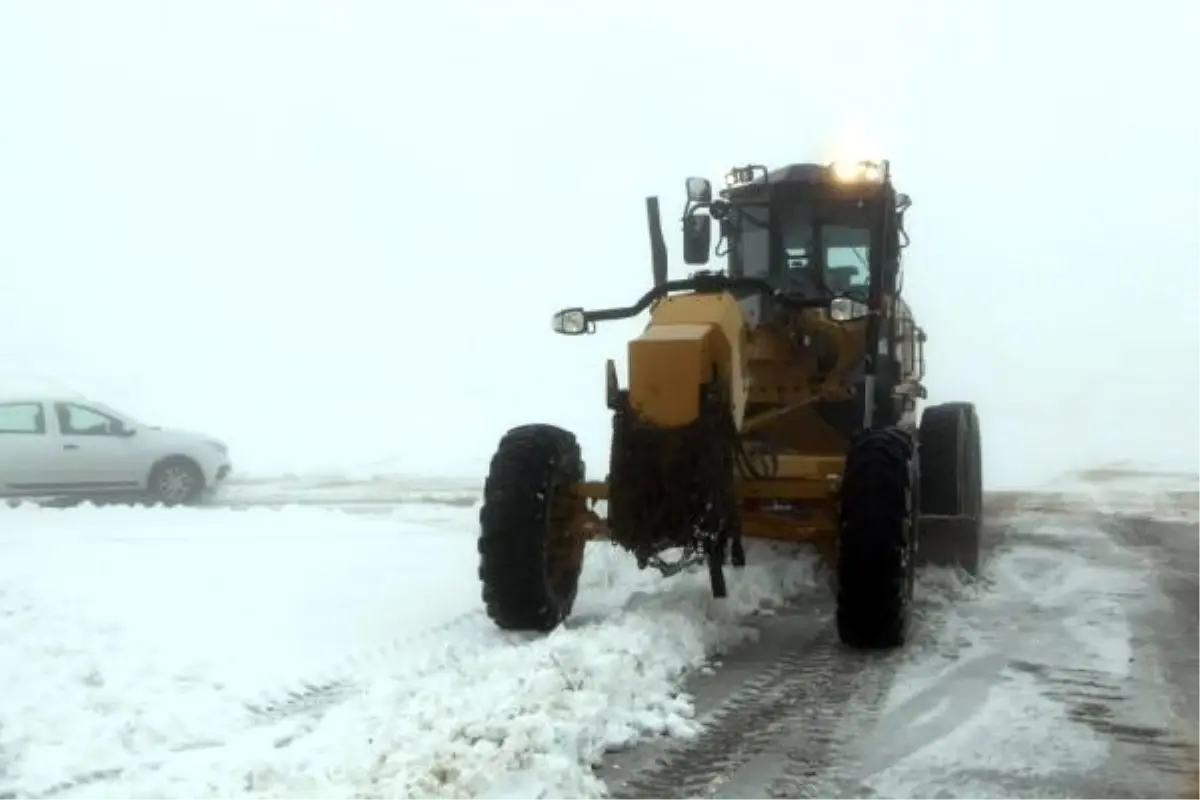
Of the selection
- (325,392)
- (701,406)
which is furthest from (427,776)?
(325,392)

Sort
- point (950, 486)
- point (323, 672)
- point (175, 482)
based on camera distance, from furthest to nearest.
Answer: point (175, 482)
point (950, 486)
point (323, 672)

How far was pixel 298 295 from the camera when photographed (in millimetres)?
40844

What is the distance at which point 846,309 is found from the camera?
7.02m

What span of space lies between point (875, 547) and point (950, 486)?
3.26 metres

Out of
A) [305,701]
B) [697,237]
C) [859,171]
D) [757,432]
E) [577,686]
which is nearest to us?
[577,686]

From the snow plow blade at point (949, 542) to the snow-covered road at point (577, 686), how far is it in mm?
156

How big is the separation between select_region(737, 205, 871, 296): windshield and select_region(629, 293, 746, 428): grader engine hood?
2.43 m

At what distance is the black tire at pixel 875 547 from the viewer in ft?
21.5

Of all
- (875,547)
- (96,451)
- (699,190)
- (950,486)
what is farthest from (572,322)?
(96,451)

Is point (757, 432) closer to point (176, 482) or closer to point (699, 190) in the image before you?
point (699, 190)

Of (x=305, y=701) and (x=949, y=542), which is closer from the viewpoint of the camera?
(x=305, y=701)

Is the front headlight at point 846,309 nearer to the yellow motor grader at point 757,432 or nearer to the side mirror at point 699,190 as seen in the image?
the yellow motor grader at point 757,432

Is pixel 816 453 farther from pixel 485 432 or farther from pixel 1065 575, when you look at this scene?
pixel 485 432

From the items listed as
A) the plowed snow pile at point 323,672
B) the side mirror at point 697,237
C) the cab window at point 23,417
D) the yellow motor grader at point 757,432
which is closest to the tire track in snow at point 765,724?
the plowed snow pile at point 323,672
